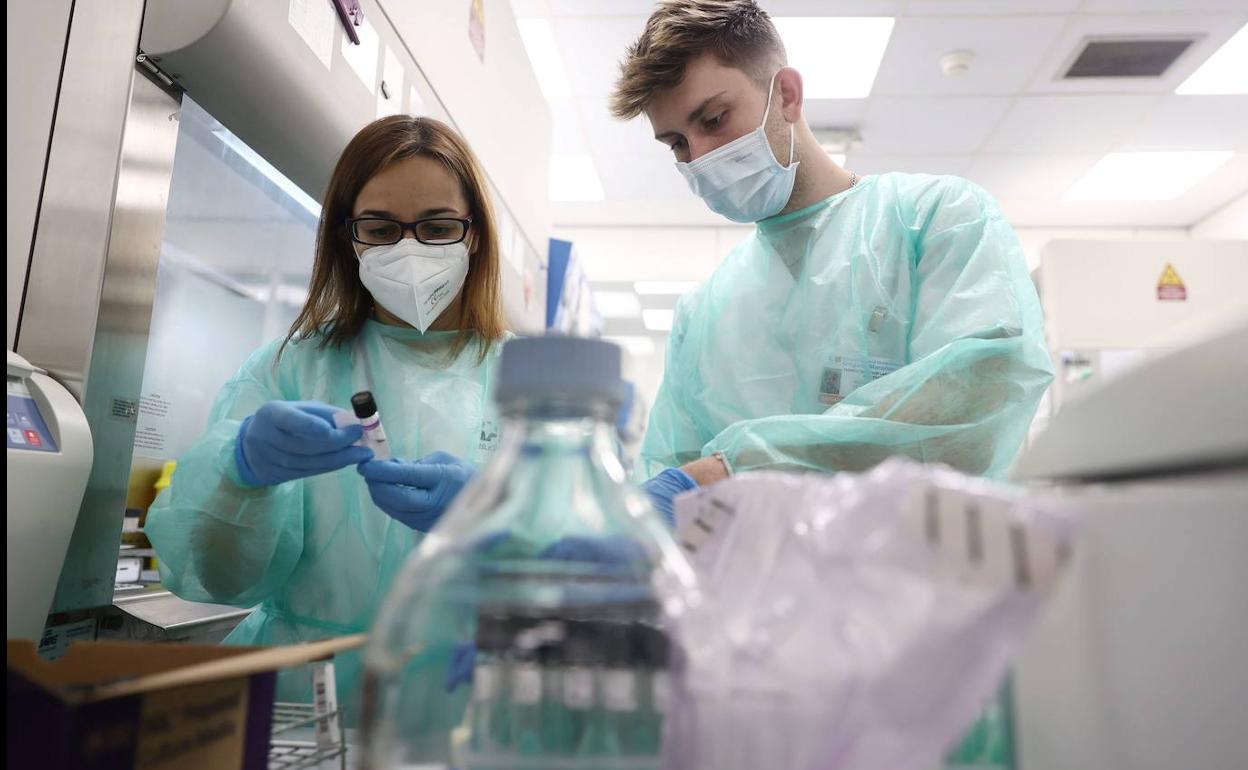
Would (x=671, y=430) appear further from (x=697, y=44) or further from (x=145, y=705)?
(x=145, y=705)

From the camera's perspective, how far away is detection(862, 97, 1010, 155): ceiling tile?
153 inches

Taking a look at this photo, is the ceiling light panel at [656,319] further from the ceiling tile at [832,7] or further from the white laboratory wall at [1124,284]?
the ceiling tile at [832,7]

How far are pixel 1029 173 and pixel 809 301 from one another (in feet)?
13.8

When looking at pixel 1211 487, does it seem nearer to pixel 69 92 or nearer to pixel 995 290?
pixel 995 290

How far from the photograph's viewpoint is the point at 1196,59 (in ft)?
11.3

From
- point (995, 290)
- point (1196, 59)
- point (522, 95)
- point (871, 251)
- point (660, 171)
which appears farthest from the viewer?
point (660, 171)

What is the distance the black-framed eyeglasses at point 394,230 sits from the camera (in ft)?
3.69

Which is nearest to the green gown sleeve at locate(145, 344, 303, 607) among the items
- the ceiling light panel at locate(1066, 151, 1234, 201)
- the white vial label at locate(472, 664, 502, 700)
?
the white vial label at locate(472, 664, 502, 700)

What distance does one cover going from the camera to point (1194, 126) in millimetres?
4059

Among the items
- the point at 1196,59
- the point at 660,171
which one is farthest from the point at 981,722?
the point at 660,171

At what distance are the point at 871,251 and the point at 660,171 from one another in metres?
3.77

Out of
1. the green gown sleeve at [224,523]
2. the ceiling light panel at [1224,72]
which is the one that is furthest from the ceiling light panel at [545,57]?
the ceiling light panel at [1224,72]

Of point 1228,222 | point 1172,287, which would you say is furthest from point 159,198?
point 1228,222

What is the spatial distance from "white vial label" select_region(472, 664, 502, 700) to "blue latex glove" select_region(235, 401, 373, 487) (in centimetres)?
44
